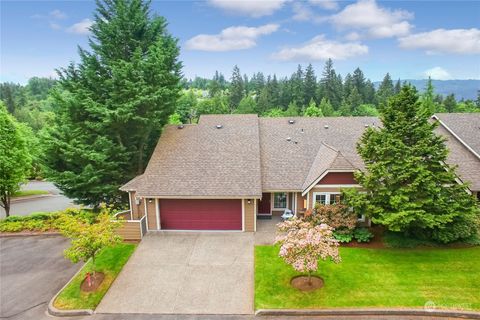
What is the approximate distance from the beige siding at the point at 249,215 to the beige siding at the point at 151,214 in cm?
564

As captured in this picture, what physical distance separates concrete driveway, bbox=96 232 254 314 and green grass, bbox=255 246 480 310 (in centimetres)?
97

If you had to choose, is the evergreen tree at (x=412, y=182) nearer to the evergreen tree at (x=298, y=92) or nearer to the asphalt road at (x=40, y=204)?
the asphalt road at (x=40, y=204)

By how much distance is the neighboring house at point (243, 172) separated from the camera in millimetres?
17906

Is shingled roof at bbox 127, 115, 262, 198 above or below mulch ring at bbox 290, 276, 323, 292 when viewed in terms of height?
above

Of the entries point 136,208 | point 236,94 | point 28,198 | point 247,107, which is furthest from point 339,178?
point 236,94

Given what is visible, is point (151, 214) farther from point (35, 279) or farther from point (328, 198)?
point (328, 198)

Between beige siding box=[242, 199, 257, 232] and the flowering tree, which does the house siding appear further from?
the flowering tree

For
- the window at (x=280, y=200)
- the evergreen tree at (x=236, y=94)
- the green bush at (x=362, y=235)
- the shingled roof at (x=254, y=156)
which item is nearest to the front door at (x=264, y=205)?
the window at (x=280, y=200)

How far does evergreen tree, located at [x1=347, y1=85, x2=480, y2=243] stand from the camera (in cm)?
1441

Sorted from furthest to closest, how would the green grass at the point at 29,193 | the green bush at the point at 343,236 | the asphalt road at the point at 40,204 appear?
the green grass at the point at 29,193 → the asphalt road at the point at 40,204 → the green bush at the point at 343,236

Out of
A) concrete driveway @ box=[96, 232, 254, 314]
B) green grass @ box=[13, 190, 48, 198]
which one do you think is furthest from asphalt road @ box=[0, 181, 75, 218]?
concrete driveway @ box=[96, 232, 254, 314]

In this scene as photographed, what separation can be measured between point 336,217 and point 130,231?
1209cm

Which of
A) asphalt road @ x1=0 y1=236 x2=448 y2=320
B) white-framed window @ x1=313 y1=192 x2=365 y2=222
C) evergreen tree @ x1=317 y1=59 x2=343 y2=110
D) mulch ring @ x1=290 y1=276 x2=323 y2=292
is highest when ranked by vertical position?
evergreen tree @ x1=317 y1=59 x2=343 y2=110

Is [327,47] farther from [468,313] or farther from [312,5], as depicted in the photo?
[468,313]
